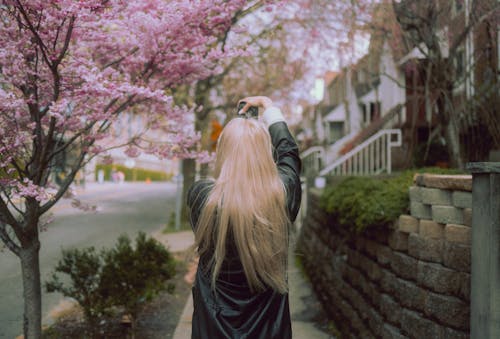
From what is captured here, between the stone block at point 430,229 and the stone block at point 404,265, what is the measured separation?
236mm

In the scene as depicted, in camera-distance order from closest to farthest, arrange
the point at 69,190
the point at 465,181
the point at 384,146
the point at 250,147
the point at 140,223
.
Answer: the point at 250,147, the point at 465,181, the point at 69,190, the point at 384,146, the point at 140,223

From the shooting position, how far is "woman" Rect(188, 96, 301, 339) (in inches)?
86.9

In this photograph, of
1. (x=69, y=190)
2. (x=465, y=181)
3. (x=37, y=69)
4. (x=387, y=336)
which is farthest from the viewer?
(x=69, y=190)

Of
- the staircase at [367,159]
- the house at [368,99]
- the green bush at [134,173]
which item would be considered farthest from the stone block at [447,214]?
the green bush at [134,173]

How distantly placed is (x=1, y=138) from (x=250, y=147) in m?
2.39

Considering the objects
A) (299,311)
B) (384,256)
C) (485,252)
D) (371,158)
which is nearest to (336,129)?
(371,158)

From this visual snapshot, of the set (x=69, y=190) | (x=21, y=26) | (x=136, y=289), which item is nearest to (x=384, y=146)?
(x=136, y=289)

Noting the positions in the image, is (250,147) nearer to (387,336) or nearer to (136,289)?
(387,336)

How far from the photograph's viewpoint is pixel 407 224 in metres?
4.29

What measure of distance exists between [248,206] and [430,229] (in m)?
2.29

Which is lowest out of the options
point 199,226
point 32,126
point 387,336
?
point 387,336

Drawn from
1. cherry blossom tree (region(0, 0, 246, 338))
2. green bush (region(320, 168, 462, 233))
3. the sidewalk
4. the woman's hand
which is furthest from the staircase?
the woman's hand

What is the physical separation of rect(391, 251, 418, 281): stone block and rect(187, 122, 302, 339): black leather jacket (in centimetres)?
200

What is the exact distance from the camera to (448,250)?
3672mm
